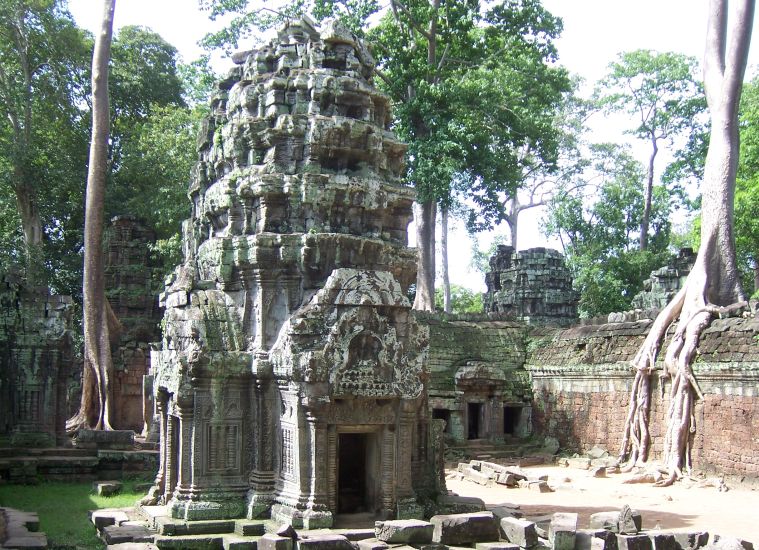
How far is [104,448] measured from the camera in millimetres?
16344

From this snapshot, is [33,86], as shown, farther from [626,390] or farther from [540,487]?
[540,487]

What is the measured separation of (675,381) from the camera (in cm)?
1598

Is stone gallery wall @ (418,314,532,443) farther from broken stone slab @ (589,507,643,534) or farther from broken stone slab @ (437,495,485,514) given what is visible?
broken stone slab @ (589,507,643,534)

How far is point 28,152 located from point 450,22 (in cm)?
1194

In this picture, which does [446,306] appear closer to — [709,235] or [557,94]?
[557,94]

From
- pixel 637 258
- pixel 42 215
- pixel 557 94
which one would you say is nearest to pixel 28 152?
pixel 42 215

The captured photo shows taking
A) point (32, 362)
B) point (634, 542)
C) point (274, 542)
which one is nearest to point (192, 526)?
point (274, 542)

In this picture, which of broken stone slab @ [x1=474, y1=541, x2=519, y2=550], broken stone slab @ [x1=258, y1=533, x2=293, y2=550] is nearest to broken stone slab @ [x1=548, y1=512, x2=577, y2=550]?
broken stone slab @ [x1=474, y1=541, x2=519, y2=550]

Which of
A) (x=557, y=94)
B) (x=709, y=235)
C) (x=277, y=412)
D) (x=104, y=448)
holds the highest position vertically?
(x=557, y=94)

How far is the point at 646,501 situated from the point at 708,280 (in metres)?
5.33

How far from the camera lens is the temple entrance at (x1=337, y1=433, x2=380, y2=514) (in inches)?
401

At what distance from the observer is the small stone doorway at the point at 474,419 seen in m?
20.4

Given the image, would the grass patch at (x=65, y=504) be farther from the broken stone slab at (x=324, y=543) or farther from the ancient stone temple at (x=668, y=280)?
the ancient stone temple at (x=668, y=280)

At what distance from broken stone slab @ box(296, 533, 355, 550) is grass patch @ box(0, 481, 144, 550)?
8.49ft
